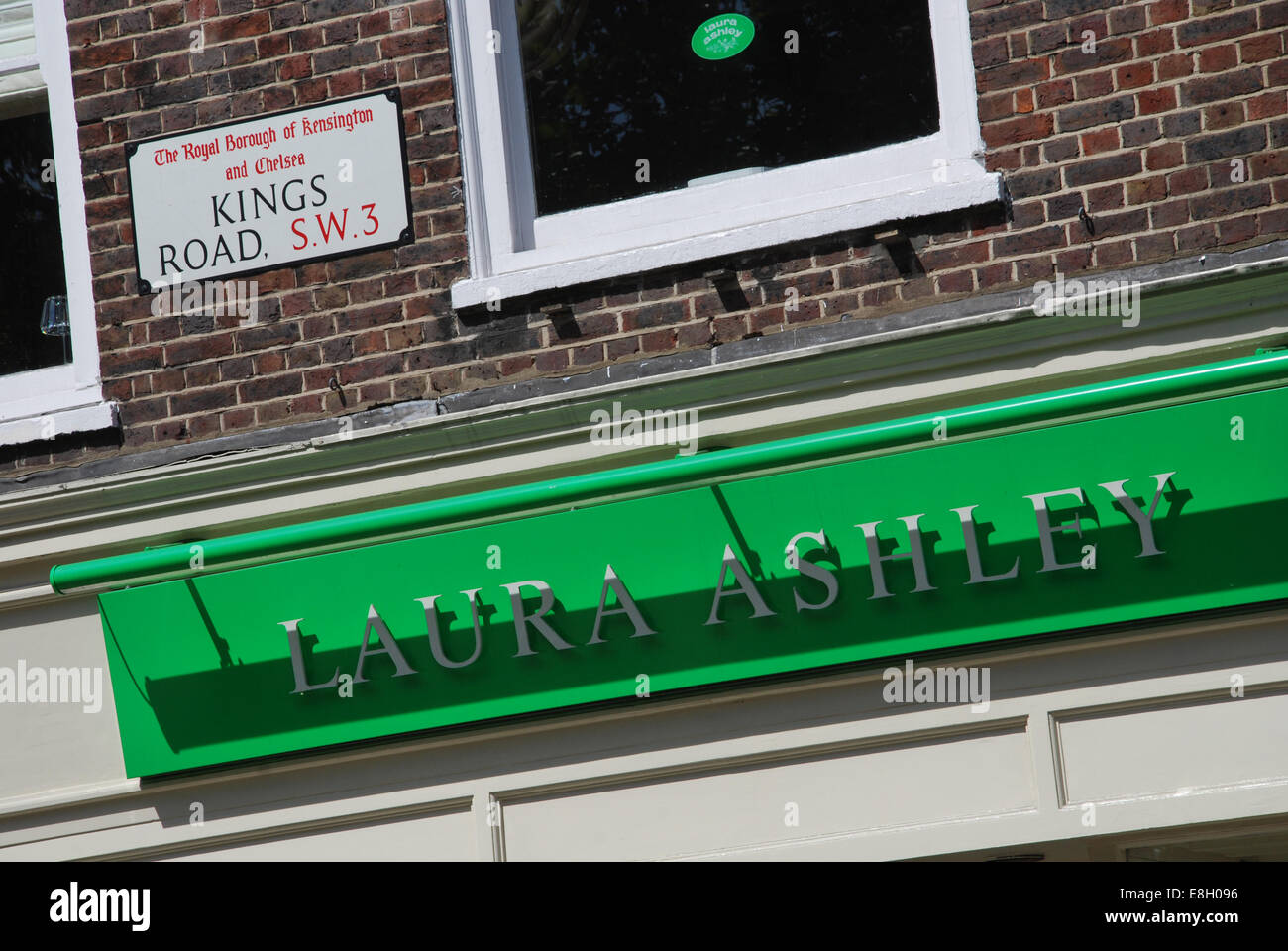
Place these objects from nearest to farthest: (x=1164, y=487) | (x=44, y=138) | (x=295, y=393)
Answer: (x=1164, y=487)
(x=295, y=393)
(x=44, y=138)

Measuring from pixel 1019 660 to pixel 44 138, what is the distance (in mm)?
4358

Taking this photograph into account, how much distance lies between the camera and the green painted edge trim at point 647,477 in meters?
3.96

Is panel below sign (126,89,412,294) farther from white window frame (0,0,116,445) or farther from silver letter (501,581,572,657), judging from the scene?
silver letter (501,581,572,657)

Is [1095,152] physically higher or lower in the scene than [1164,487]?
higher

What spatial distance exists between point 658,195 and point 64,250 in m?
2.40

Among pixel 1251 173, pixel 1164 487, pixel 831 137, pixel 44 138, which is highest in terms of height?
pixel 44 138

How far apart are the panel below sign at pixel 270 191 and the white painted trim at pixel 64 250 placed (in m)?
0.29

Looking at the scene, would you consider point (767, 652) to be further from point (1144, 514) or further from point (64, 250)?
point (64, 250)

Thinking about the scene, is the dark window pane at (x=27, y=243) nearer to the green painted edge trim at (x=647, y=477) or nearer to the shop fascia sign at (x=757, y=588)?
the green painted edge trim at (x=647, y=477)

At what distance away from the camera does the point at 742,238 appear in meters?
4.57

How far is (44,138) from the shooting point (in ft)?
17.6

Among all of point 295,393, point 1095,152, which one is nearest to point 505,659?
point 295,393

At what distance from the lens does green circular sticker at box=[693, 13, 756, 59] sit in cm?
489

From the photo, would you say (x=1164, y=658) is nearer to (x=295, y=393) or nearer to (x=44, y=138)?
(x=295, y=393)
